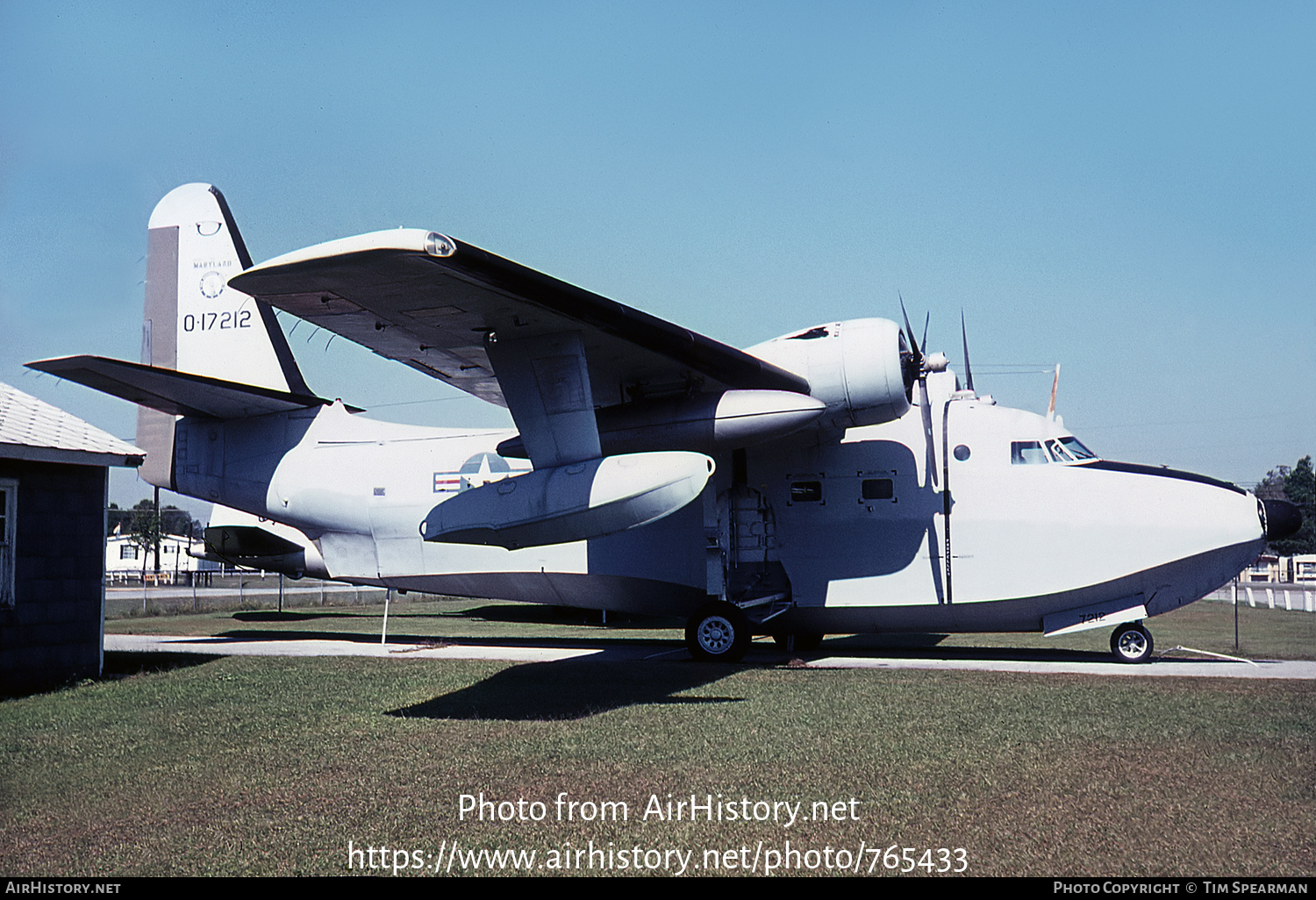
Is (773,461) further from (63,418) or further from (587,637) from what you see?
(63,418)

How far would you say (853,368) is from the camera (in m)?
12.5

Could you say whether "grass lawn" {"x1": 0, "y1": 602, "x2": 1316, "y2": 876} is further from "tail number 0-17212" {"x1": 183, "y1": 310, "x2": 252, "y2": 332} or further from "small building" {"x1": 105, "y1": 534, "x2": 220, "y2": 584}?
"small building" {"x1": 105, "y1": 534, "x2": 220, "y2": 584}

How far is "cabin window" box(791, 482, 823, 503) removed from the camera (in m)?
14.8

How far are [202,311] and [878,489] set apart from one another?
40.6 feet

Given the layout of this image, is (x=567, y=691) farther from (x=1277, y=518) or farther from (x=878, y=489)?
(x=1277, y=518)

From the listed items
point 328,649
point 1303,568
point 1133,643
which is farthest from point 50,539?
point 1303,568

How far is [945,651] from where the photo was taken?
645 inches

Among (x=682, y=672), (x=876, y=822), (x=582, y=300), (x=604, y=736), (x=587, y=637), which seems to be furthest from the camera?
(x=587, y=637)

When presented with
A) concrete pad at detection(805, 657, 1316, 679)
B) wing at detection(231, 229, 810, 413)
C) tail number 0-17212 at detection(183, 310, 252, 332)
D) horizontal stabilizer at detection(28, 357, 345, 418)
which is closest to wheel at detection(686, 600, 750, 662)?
concrete pad at detection(805, 657, 1316, 679)

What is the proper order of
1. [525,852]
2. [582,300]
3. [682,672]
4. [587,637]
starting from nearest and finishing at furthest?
[525,852] < [582,300] < [682,672] < [587,637]

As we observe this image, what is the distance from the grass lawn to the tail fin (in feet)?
22.3

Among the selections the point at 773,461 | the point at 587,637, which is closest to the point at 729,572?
the point at 773,461

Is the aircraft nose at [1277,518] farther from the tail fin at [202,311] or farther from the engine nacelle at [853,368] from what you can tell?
the tail fin at [202,311]
